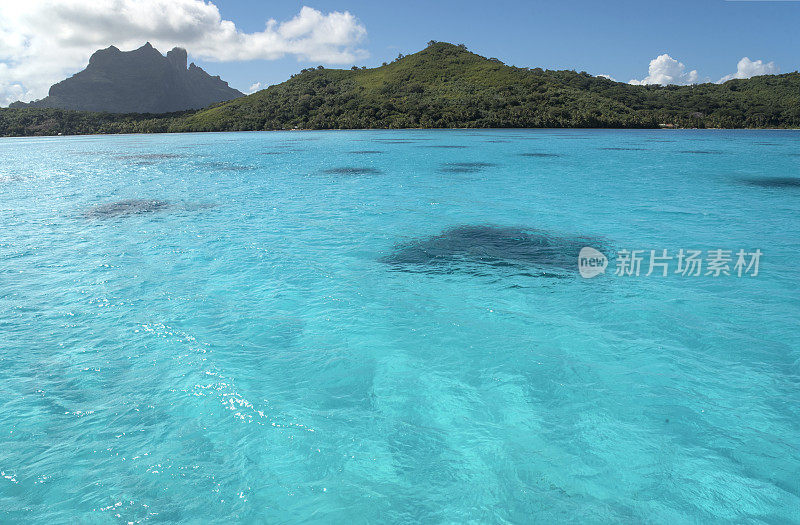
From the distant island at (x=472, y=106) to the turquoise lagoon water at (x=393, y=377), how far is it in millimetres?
104674

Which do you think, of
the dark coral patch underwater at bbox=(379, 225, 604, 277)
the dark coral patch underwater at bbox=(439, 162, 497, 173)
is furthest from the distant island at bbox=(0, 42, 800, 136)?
the dark coral patch underwater at bbox=(379, 225, 604, 277)

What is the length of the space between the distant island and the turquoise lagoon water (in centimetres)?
10467

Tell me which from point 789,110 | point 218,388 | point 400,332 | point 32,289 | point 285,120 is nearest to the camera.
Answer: point 218,388

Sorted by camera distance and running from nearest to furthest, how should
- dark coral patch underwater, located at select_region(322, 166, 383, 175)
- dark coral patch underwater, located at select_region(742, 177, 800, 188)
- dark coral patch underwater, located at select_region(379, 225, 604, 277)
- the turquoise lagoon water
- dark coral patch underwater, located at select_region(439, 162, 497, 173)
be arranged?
the turquoise lagoon water, dark coral patch underwater, located at select_region(379, 225, 604, 277), dark coral patch underwater, located at select_region(742, 177, 800, 188), dark coral patch underwater, located at select_region(322, 166, 383, 175), dark coral patch underwater, located at select_region(439, 162, 497, 173)

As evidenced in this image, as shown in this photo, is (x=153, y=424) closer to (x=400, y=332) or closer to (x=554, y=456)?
(x=400, y=332)

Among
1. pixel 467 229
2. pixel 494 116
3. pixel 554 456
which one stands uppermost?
pixel 494 116

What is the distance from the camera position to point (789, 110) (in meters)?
109

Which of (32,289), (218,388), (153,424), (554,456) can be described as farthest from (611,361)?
(32,289)

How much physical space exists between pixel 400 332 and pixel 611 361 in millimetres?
4046

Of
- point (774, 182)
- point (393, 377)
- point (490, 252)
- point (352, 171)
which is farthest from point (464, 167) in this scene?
point (393, 377)

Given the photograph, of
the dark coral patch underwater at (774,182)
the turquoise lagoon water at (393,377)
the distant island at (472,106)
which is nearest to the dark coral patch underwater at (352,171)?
the turquoise lagoon water at (393,377)

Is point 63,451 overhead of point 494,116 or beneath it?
beneath

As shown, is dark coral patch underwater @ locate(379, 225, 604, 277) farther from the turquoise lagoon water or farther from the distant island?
the distant island

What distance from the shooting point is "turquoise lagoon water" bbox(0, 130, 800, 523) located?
4965 mm
